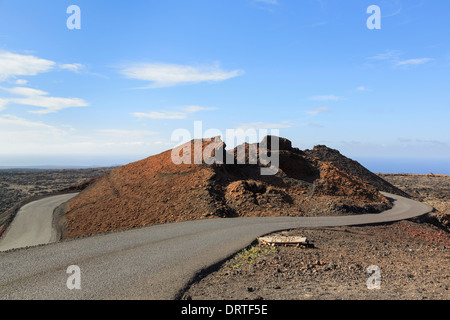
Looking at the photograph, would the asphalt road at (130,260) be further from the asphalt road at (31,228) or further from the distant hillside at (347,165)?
the distant hillside at (347,165)

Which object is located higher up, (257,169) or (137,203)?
(257,169)

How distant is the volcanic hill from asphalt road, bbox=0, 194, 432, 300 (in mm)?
3051

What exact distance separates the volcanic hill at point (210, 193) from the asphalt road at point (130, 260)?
3051 mm

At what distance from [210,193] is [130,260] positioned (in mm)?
10994

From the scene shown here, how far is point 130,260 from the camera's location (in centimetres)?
1086

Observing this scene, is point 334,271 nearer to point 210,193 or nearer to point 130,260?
point 130,260

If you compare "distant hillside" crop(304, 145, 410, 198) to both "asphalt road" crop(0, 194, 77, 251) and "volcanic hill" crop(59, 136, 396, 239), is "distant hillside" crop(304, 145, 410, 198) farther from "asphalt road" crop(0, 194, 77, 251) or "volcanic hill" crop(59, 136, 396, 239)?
"asphalt road" crop(0, 194, 77, 251)

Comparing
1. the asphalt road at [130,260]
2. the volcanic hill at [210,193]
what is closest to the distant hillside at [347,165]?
the volcanic hill at [210,193]

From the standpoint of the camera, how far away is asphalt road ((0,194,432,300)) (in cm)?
836
